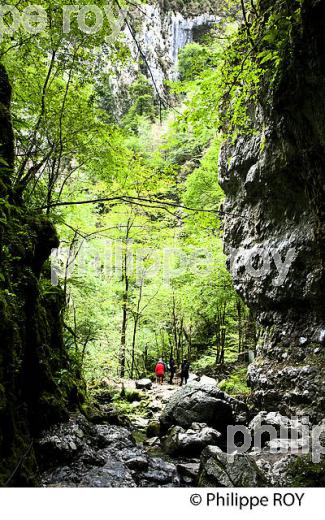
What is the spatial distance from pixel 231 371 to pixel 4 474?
1316 cm

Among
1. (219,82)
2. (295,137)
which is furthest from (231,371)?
(219,82)

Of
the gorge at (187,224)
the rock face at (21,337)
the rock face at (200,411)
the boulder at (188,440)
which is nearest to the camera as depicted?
the rock face at (21,337)

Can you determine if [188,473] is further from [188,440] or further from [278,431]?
[278,431]

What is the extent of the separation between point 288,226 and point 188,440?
509 centimetres

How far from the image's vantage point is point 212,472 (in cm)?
422

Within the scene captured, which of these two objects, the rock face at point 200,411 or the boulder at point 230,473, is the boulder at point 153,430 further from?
the boulder at point 230,473

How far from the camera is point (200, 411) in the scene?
829 cm

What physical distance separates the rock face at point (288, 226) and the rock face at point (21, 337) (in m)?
4.32

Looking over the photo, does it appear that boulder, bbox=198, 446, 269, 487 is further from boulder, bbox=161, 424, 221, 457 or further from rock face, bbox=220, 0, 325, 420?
boulder, bbox=161, 424, 221, 457

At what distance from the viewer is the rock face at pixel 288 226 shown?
5.22 metres

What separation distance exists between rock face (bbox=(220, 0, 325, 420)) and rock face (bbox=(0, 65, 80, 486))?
432 cm

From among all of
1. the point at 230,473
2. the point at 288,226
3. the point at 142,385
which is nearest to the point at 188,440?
the point at 230,473

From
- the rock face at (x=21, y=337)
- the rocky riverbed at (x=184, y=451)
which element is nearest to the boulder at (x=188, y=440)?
the rocky riverbed at (x=184, y=451)
